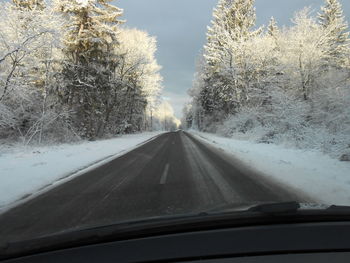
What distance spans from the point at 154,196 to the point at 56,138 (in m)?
18.6

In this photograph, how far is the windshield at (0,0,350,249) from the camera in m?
6.20

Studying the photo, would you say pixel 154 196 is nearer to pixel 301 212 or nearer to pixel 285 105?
pixel 301 212

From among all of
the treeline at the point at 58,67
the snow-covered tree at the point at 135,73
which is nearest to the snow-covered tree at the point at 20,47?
the treeline at the point at 58,67

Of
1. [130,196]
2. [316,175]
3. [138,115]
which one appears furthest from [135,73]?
[130,196]

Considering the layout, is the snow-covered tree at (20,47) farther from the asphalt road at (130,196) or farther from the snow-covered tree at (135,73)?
the snow-covered tree at (135,73)

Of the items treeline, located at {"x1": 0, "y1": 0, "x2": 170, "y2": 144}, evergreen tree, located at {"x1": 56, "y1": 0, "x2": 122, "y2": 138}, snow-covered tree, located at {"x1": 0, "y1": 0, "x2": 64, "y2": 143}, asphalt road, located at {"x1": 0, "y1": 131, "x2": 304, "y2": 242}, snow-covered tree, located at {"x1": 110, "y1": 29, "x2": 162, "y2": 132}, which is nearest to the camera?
asphalt road, located at {"x1": 0, "y1": 131, "x2": 304, "y2": 242}

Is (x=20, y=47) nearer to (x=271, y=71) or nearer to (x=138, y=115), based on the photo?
(x=271, y=71)

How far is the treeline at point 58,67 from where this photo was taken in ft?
55.3

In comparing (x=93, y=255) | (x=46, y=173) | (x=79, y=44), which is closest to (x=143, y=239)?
(x=93, y=255)

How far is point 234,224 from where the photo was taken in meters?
2.25

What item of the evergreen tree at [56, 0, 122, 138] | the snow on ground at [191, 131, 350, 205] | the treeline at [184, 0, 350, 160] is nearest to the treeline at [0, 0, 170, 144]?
the evergreen tree at [56, 0, 122, 138]

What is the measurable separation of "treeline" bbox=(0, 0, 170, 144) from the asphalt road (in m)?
10.4

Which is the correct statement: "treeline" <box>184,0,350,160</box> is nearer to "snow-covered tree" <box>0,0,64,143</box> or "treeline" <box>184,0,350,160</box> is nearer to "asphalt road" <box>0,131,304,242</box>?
"asphalt road" <box>0,131,304,242</box>

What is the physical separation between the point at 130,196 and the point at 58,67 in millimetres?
21090
